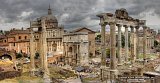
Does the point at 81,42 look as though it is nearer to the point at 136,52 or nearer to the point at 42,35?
the point at 136,52

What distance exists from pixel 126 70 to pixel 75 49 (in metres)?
36.3

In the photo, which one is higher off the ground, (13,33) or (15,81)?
(13,33)

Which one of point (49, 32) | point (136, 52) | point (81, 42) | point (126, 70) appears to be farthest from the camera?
point (49, 32)

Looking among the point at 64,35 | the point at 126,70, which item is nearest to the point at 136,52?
the point at 126,70

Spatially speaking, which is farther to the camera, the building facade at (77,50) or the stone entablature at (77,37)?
the stone entablature at (77,37)

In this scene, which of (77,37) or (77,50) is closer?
(77,50)

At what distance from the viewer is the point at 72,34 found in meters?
71.8

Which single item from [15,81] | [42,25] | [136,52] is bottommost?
[15,81]

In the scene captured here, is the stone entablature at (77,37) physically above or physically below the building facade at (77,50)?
above

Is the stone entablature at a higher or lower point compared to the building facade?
higher

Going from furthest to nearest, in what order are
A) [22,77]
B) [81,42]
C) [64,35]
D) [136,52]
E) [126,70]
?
[64,35] < [81,42] < [136,52] < [22,77] < [126,70]

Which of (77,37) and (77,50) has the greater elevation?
(77,37)

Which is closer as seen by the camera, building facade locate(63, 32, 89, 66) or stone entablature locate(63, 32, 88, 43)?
building facade locate(63, 32, 89, 66)

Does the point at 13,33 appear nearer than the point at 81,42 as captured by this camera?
No
